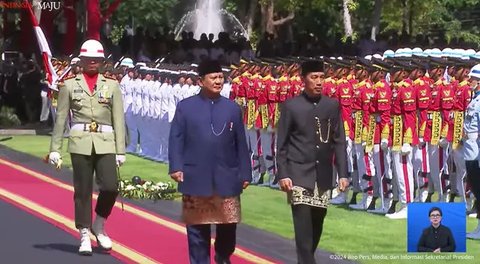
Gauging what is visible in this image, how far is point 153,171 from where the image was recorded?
24.2 meters

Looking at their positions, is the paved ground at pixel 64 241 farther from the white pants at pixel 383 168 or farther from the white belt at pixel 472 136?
the white pants at pixel 383 168

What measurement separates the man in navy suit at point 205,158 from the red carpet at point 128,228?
1.76m

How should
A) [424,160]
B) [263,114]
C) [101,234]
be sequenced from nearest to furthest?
[101,234] → [424,160] → [263,114]

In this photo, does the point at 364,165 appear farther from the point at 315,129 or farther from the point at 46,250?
the point at 315,129

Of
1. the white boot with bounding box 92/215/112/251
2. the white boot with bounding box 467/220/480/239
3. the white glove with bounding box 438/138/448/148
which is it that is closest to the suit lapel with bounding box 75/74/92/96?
the white boot with bounding box 92/215/112/251

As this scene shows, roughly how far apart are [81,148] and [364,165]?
16.3ft

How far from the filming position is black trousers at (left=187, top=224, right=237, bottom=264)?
466 inches

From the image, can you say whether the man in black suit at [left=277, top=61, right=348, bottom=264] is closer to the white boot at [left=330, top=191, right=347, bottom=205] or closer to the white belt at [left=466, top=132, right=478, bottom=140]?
the white belt at [left=466, top=132, right=478, bottom=140]

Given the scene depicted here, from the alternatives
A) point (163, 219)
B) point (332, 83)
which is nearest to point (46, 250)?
point (163, 219)

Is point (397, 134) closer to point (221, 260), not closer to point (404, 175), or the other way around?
point (404, 175)

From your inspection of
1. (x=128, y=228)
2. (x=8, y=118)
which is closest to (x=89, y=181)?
(x=128, y=228)

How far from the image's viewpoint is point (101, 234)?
14438mm

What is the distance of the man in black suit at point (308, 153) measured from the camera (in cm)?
1191

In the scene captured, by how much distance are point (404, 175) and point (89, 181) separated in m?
4.55
